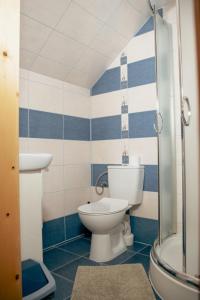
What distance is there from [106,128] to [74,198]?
2.81 ft

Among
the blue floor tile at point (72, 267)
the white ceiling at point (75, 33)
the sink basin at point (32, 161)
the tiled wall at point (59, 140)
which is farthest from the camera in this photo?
the tiled wall at point (59, 140)

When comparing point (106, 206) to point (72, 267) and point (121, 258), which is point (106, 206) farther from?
point (72, 267)

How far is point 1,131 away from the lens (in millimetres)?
950

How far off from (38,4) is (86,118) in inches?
49.6

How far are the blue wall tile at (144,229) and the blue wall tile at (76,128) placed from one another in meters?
1.05

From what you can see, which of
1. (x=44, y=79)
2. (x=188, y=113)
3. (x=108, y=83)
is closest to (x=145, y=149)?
(x=108, y=83)

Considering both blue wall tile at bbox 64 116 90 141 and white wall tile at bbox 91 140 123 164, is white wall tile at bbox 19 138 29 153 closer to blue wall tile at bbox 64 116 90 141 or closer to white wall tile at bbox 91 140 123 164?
blue wall tile at bbox 64 116 90 141

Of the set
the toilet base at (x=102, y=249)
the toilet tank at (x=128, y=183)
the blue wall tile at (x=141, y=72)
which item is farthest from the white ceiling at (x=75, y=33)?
the toilet base at (x=102, y=249)

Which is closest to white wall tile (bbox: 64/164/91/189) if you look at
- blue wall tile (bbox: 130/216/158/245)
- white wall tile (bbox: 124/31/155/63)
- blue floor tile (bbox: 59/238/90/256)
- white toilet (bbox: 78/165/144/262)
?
white toilet (bbox: 78/165/144/262)

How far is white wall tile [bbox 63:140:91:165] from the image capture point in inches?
98.5

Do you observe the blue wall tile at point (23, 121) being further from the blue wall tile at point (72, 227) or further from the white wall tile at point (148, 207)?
the white wall tile at point (148, 207)

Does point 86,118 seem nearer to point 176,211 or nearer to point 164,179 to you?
point 164,179

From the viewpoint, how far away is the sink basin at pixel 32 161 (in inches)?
57.4

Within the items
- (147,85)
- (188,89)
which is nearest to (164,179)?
(188,89)
